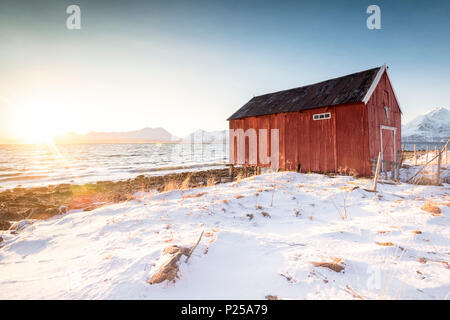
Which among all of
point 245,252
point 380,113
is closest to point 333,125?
point 380,113

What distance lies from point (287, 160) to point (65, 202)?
14.3 meters

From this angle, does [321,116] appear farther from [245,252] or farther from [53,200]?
[53,200]

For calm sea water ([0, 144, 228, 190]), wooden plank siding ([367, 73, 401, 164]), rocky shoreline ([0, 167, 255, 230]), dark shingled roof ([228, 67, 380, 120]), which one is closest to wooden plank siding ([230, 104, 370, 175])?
dark shingled roof ([228, 67, 380, 120])

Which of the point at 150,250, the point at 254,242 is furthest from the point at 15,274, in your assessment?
the point at 254,242

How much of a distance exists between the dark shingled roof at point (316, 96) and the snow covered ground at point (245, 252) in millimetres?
8337

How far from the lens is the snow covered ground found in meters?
2.45

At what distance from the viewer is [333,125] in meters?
12.9

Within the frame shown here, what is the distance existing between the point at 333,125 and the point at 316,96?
9.63 feet

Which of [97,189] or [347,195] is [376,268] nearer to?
[347,195]

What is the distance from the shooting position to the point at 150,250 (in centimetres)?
344

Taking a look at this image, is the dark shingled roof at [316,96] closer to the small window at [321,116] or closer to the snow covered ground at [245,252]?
the small window at [321,116]

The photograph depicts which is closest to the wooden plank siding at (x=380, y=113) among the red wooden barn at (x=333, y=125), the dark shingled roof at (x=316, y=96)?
the red wooden barn at (x=333, y=125)

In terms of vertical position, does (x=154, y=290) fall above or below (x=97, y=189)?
above

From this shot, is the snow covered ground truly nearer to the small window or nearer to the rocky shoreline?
the rocky shoreline
